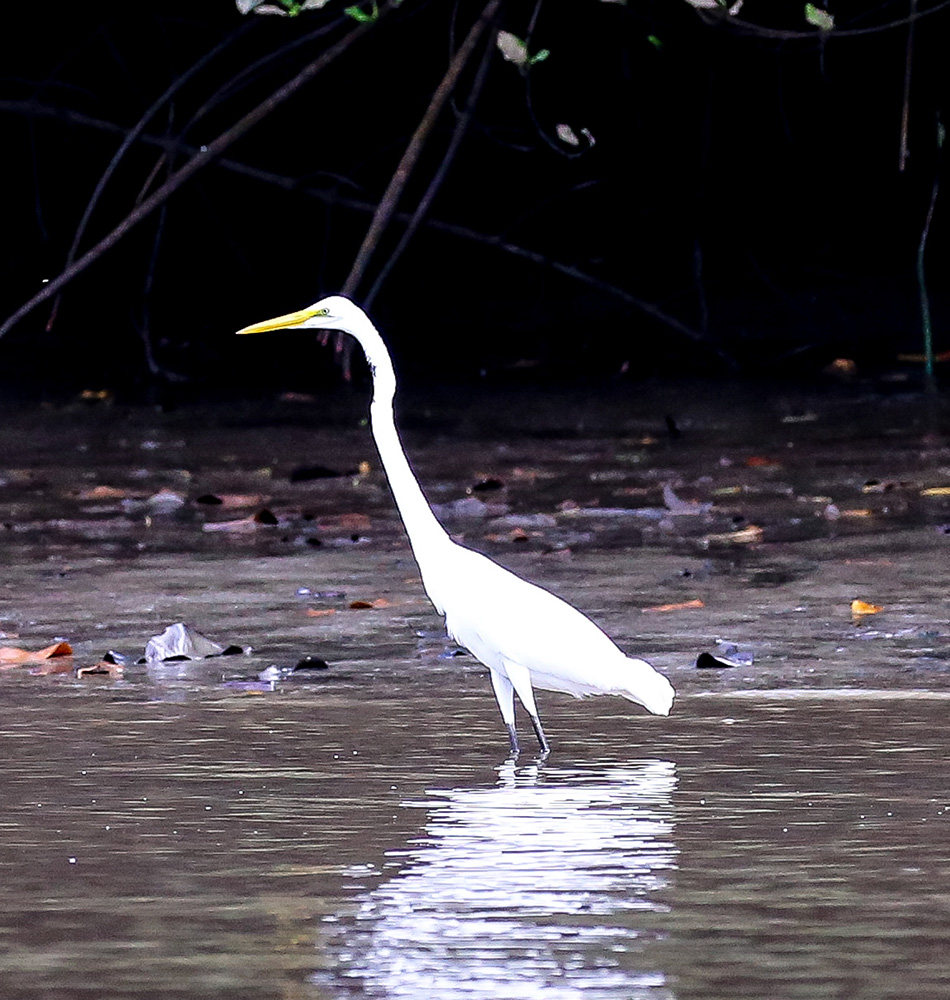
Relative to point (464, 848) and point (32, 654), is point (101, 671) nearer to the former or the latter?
point (32, 654)

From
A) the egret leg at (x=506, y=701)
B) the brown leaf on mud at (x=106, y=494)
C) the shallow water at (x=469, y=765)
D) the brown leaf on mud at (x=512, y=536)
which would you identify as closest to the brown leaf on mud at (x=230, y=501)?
the shallow water at (x=469, y=765)

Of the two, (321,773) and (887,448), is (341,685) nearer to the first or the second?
(321,773)

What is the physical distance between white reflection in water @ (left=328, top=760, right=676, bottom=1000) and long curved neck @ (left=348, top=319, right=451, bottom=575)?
39.9 inches

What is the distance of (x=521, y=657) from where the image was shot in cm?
609

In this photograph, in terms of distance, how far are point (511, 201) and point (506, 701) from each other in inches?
459

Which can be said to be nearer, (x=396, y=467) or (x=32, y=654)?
(x=396, y=467)

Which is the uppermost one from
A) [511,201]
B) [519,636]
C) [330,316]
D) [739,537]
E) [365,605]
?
[330,316]

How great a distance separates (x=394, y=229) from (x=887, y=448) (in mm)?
5803

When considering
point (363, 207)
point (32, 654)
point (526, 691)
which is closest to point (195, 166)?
point (363, 207)

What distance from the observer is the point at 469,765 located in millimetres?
5711

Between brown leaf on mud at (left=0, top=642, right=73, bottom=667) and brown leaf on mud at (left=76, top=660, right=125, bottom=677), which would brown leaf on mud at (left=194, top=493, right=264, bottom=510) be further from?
brown leaf on mud at (left=76, top=660, right=125, bottom=677)

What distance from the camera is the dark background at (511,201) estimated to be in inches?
619

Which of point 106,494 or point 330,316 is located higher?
Answer: point 330,316

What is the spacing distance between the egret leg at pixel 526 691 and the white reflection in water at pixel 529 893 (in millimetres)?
199
